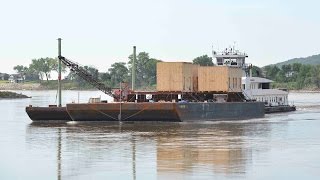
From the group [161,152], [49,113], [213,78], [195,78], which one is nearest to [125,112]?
[49,113]

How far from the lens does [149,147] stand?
127 ft

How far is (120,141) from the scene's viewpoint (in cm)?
4259

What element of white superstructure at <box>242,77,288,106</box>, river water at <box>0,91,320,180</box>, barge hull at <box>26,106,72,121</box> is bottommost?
river water at <box>0,91,320,180</box>

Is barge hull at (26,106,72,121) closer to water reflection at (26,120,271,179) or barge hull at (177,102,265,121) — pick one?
water reflection at (26,120,271,179)


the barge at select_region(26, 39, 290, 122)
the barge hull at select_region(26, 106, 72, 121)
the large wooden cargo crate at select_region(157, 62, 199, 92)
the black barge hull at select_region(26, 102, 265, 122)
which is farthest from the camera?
the large wooden cargo crate at select_region(157, 62, 199, 92)

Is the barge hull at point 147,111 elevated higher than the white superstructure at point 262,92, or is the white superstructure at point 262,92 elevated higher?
the white superstructure at point 262,92

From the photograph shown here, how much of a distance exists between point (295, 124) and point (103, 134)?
18.7m

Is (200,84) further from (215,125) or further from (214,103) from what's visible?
(215,125)

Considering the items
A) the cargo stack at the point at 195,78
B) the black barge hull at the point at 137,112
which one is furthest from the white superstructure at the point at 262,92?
the black barge hull at the point at 137,112

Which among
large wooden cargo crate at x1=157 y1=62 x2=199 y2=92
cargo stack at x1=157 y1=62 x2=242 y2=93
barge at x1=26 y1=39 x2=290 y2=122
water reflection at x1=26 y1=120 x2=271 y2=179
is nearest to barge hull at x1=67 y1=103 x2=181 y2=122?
barge at x1=26 y1=39 x2=290 y2=122

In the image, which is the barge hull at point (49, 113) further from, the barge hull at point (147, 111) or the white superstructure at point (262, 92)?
the white superstructure at point (262, 92)

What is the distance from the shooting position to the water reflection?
2920 cm

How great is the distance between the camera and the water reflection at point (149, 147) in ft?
95.8

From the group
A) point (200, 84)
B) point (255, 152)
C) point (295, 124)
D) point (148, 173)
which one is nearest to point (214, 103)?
point (200, 84)
